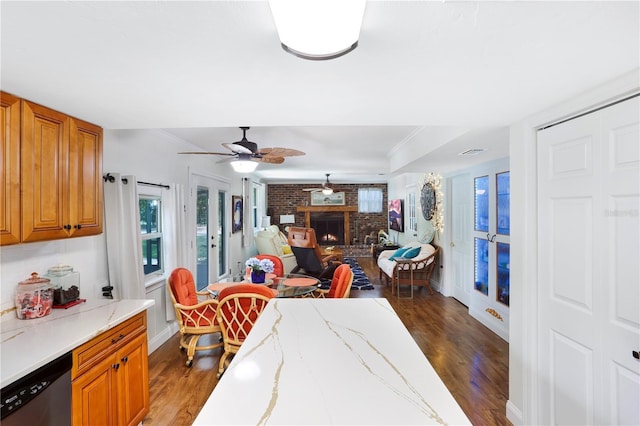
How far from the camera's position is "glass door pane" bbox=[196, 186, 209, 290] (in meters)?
4.51

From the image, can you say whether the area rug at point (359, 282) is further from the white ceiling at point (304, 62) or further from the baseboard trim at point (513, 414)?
the white ceiling at point (304, 62)

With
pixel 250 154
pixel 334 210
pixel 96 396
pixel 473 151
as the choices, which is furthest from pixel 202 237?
pixel 334 210

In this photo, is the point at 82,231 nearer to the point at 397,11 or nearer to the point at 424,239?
the point at 397,11

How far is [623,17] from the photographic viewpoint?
0.96m

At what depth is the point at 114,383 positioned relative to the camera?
1.76m

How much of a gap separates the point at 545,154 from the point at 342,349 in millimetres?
1697

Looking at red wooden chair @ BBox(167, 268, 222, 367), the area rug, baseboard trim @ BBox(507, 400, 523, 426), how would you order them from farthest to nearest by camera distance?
the area rug < red wooden chair @ BBox(167, 268, 222, 367) < baseboard trim @ BBox(507, 400, 523, 426)

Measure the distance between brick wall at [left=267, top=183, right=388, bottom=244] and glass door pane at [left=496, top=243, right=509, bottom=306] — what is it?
20.3 feet

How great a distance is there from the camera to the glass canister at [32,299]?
68.9 inches

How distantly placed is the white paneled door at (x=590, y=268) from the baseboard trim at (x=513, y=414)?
232 mm

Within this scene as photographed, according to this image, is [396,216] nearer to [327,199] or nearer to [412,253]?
[327,199]

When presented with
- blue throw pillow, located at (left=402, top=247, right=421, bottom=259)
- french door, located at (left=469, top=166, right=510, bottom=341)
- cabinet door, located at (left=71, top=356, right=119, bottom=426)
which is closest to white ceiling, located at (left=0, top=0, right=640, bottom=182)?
cabinet door, located at (left=71, top=356, right=119, bottom=426)

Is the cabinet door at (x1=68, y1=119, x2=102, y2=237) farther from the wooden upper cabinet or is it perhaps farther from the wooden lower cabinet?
the wooden lower cabinet

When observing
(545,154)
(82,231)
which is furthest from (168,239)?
(545,154)
